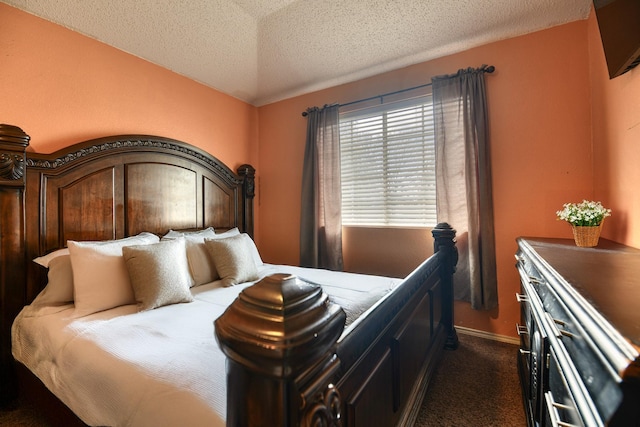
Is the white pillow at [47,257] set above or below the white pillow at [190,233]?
below

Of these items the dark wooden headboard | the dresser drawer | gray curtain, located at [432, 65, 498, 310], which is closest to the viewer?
the dresser drawer

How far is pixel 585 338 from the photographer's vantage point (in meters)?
0.61

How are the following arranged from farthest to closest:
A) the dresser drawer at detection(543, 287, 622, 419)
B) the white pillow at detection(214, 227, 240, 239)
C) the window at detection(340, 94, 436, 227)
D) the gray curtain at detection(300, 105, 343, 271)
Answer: the gray curtain at detection(300, 105, 343, 271), the window at detection(340, 94, 436, 227), the white pillow at detection(214, 227, 240, 239), the dresser drawer at detection(543, 287, 622, 419)

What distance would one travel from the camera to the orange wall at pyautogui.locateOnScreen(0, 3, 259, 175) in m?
1.92

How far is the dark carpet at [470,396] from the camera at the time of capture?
155cm

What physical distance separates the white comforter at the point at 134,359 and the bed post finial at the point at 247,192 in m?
1.67

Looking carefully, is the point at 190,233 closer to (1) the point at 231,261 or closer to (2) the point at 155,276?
(1) the point at 231,261

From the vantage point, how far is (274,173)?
369 centimetres

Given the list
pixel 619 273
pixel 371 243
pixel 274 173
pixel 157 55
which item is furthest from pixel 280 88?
pixel 619 273

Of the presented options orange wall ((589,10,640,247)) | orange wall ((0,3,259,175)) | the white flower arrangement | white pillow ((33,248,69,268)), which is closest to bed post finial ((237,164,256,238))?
orange wall ((0,3,259,175))

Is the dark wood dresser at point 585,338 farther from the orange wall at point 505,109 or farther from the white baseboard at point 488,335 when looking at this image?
the white baseboard at point 488,335

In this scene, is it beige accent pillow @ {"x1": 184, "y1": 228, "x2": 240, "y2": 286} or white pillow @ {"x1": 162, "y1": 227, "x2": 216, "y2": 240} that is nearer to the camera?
beige accent pillow @ {"x1": 184, "y1": 228, "x2": 240, "y2": 286}

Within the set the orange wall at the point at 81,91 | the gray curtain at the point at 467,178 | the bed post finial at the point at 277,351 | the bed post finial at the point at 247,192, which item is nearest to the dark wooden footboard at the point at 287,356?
the bed post finial at the point at 277,351

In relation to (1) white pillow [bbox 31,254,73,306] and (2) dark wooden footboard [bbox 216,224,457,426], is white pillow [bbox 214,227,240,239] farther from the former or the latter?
(2) dark wooden footboard [bbox 216,224,457,426]
